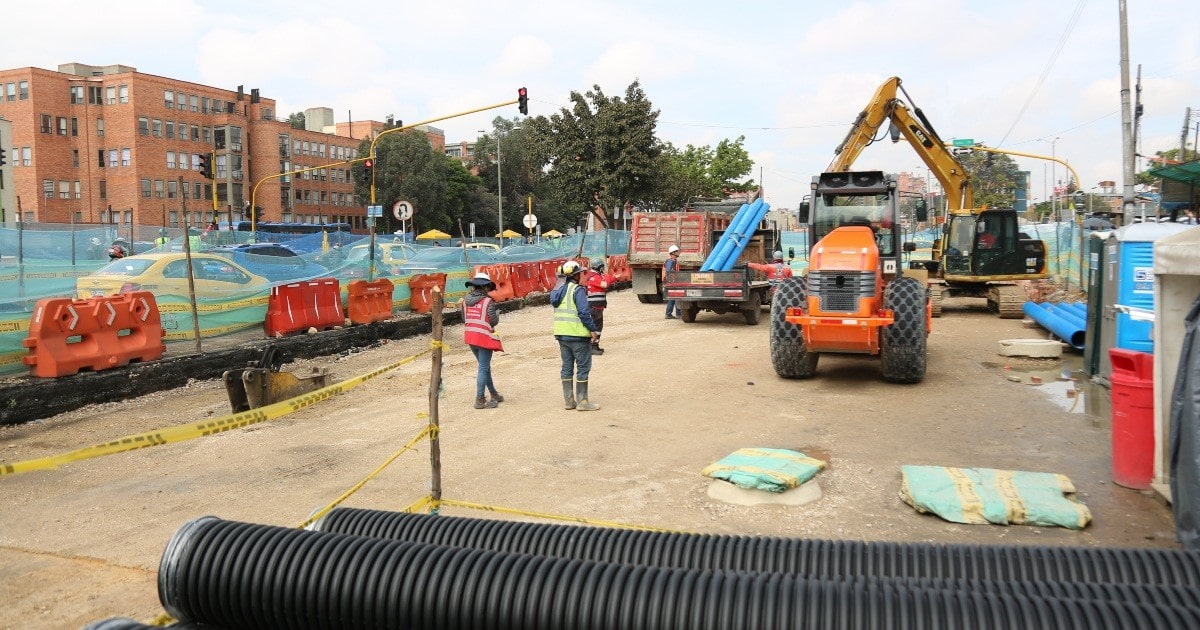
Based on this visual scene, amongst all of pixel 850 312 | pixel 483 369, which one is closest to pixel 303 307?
pixel 483 369

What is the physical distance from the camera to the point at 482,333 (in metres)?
10.2

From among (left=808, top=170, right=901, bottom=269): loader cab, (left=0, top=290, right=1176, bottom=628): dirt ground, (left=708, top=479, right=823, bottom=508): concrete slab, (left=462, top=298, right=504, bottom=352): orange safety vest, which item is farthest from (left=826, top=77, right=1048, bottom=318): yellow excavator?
(left=708, top=479, right=823, bottom=508): concrete slab

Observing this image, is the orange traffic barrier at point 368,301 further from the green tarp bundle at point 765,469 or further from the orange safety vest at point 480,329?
the green tarp bundle at point 765,469

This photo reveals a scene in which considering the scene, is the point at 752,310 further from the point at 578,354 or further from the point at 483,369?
the point at 483,369

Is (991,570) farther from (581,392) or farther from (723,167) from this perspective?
(723,167)

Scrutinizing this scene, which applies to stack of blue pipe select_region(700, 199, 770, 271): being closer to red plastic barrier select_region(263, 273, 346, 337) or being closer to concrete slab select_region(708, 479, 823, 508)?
red plastic barrier select_region(263, 273, 346, 337)

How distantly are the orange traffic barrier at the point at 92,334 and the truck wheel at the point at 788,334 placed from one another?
8.49m

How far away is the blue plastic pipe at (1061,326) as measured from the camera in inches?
555

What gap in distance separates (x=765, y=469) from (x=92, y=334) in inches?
349

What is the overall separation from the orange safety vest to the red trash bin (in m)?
6.21

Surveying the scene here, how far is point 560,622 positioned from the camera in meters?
3.47

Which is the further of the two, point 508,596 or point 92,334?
point 92,334

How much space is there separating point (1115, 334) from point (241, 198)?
7978 centimetres

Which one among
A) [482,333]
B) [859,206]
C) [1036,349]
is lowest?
[1036,349]
